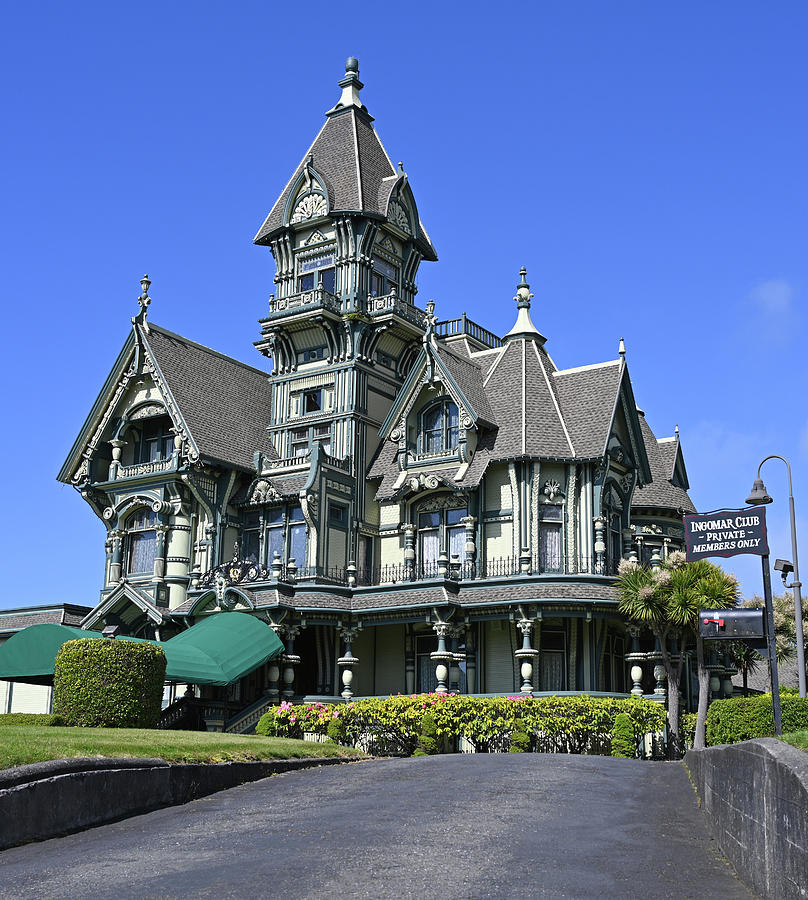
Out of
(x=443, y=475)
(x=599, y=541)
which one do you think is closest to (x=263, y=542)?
(x=443, y=475)

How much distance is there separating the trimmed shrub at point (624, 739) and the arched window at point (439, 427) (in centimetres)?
1375

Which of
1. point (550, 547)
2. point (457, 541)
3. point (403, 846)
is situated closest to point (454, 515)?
point (457, 541)

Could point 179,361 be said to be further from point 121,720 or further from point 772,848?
point 772,848

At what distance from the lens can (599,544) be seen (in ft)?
126

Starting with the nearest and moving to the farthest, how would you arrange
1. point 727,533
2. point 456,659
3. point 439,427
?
point 727,533 < point 456,659 < point 439,427

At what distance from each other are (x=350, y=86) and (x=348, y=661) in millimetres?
26418

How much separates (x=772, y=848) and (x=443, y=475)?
105 feet

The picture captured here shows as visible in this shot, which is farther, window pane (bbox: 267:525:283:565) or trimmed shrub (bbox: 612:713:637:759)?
window pane (bbox: 267:525:283:565)

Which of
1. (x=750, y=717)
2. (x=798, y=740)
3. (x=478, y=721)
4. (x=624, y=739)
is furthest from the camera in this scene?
(x=478, y=721)

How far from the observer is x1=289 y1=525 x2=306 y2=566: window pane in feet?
136

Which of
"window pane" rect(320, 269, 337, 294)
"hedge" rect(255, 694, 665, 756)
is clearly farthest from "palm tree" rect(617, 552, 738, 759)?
"window pane" rect(320, 269, 337, 294)

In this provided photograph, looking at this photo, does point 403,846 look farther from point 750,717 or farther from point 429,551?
point 429,551

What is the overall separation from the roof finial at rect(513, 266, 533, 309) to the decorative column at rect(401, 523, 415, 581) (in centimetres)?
1008

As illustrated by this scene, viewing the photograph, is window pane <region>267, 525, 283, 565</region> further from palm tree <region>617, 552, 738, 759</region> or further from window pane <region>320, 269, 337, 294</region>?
palm tree <region>617, 552, 738, 759</region>
